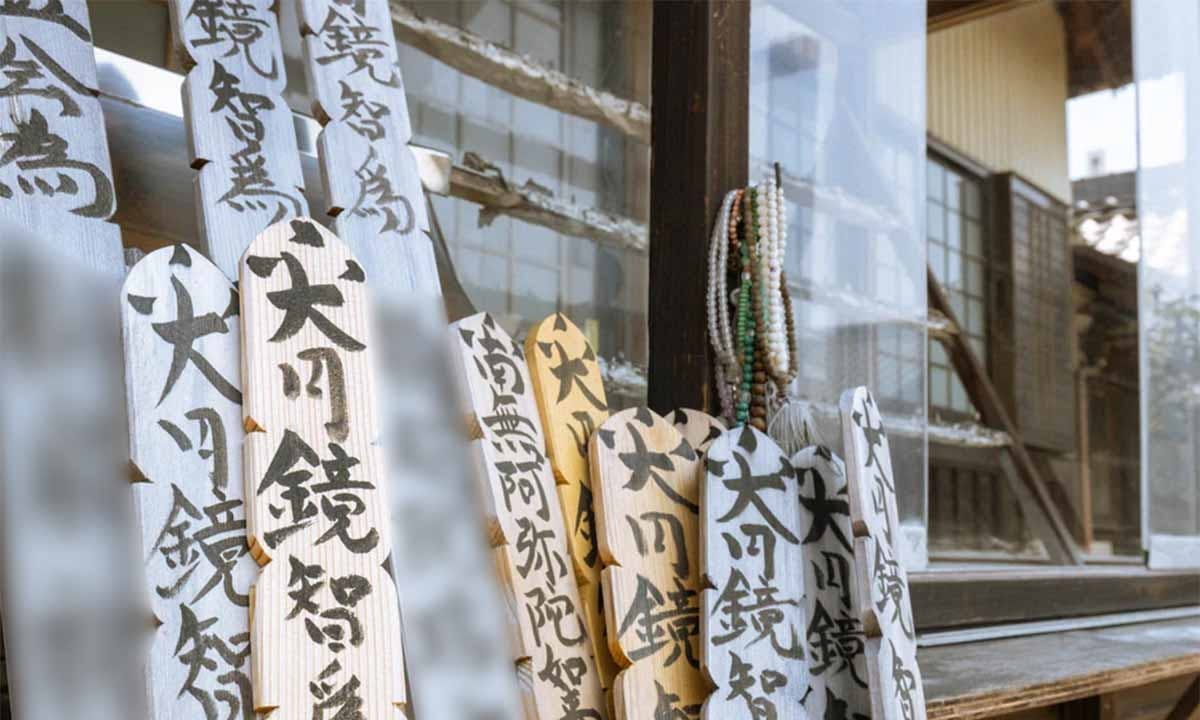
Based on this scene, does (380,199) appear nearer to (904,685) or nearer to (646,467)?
(646,467)

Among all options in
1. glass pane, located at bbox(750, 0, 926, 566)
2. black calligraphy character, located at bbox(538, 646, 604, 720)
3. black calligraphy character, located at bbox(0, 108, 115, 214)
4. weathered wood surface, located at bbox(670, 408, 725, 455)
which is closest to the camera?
black calligraphy character, located at bbox(0, 108, 115, 214)

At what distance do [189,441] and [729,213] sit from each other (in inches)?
30.1

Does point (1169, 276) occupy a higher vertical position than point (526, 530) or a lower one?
higher

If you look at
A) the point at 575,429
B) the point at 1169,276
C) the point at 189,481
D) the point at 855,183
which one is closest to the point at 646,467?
the point at 575,429

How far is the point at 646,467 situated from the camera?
103 centimetres

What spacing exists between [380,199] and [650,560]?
428mm

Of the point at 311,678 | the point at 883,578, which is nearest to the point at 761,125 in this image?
the point at 883,578

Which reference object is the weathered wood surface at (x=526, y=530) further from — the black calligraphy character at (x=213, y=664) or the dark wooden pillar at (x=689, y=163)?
the dark wooden pillar at (x=689, y=163)

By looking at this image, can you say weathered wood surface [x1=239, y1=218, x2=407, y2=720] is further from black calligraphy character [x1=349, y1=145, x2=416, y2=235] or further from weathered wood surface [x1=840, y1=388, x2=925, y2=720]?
weathered wood surface [x1=840, y1=388, x2=925, y2=720]

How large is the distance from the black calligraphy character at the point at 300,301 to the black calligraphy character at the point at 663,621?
35 centimetres

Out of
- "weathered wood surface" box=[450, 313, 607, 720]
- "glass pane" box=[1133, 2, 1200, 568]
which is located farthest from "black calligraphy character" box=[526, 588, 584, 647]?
"glass pane" box=[1133, 2, 1200, 568]

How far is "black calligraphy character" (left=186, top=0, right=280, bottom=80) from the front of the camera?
0.97m

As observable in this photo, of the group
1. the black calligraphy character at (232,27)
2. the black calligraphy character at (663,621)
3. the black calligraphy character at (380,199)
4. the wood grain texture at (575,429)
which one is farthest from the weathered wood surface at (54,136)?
the black calligraphy character at (663,621)

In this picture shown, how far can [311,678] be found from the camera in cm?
74
